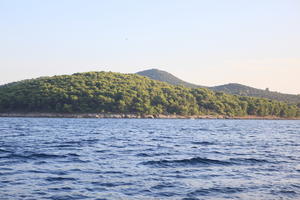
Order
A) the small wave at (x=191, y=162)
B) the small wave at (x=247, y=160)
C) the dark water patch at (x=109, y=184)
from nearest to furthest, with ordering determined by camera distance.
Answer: the dark water patch at (x=109, y=184) < the small wave at (x=191, y=162) < the small wave at (x=247, y=160)

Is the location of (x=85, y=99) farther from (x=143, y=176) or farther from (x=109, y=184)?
(x=109, y=184)

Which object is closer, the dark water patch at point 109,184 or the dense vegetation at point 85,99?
the dark water patch at point 109,184

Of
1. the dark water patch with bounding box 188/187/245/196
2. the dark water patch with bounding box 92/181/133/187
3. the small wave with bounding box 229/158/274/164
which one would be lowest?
the dark water patch with bounding box 188/187/245/196

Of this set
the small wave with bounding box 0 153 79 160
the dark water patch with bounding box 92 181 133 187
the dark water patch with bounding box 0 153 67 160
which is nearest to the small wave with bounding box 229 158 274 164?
the dark water patch with bounding box 92 181 133 187

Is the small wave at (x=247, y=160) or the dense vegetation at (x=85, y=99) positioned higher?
the dense vegetation at (x=85, y=99)

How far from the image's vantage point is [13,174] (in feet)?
61.8

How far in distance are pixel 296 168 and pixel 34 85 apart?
6770 inches

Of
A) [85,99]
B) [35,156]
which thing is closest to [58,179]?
[35,156]

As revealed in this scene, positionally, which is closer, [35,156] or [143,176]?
[143,176]

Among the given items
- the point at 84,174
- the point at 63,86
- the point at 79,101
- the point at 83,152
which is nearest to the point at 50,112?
the point at 79,101

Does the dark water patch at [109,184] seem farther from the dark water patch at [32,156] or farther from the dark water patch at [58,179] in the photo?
the dark water patch at [32,156]

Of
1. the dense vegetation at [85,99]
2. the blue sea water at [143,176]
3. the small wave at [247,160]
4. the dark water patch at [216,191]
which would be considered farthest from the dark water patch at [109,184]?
the dense vegetation at [85,99]

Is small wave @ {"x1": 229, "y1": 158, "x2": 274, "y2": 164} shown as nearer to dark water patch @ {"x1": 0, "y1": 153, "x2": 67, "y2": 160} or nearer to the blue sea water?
the blue sea water

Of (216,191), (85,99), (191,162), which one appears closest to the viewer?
(216,191)
